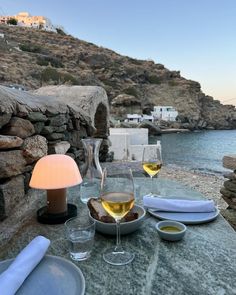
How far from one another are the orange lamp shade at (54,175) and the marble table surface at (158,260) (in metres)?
0.19

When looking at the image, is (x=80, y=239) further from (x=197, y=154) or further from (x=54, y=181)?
(x=197, y=154)

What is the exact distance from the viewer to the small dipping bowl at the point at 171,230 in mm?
998

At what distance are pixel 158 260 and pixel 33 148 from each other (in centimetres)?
103

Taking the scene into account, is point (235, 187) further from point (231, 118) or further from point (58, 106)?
point (231, 118)

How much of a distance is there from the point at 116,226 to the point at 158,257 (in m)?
0.20

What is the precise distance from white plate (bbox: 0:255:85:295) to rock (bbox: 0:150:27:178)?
0.50 meters

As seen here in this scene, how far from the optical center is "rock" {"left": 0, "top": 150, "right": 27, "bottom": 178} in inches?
48.5

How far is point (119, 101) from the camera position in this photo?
4109cm

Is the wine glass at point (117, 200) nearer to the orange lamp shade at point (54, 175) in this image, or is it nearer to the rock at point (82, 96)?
the orange lamp shade at point (54, 175)

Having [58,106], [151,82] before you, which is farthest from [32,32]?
[58,106]

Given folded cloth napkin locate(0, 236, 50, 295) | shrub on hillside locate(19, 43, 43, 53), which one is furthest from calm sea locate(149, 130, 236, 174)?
shrub on hillside locate(19, 43, 43, 53)

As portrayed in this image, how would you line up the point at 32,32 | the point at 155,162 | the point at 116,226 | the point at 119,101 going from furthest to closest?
the point at 32,32
the point at 119,101
the point at 155,162
the point at 116,226

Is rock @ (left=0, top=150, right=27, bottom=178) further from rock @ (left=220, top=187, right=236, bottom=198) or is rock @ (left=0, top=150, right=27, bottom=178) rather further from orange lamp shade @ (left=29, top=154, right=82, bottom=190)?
rock @ (left=220, top=187, right=236, bottom=198)

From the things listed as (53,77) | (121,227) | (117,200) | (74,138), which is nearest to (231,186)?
(74,138)
